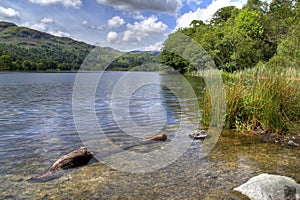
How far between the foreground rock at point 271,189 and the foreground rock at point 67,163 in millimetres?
3759

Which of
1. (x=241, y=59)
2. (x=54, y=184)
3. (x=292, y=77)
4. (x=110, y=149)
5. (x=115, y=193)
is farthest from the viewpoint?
(x=241, y=59)

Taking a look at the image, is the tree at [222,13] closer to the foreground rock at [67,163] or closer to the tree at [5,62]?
the foreground rock at [67,163]

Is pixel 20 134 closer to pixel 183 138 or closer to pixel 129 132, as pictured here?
pixel 129 132

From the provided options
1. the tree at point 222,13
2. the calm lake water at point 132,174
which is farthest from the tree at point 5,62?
the calm lake water at point 132,174

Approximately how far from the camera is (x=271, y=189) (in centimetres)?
439

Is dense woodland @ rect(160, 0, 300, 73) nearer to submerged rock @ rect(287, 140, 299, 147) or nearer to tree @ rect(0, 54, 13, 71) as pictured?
submerged rock @ rect(287, 140, 299, 147)

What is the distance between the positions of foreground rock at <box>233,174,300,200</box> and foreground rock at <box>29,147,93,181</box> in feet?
12.3

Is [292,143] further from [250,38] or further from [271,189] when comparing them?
[250,38]

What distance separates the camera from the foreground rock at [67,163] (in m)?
5.53

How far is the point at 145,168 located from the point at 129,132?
3.93m

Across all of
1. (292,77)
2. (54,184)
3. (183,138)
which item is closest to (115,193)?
(54,184)

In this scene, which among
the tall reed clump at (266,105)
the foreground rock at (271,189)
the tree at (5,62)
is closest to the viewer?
the foreground rock at (271,189)

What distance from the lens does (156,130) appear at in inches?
411

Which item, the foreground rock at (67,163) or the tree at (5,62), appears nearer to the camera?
the foreground rock at (67,163)
